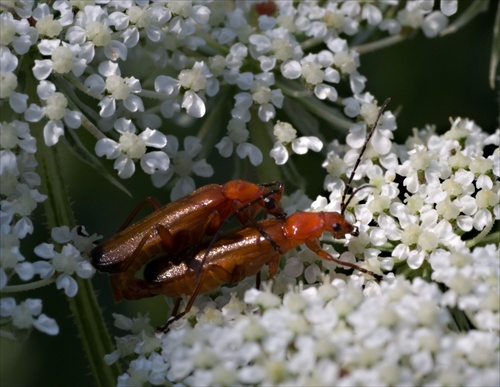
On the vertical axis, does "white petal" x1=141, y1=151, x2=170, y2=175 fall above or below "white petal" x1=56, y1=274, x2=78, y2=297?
above

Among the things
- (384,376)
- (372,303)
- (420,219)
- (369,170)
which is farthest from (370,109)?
(384,376)

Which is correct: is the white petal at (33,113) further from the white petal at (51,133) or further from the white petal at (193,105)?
the white petal at (193,105)

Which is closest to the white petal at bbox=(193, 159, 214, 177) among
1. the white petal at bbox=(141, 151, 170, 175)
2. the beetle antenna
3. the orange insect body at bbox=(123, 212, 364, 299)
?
the white petal at bbox=(141, 151, 170, 175)

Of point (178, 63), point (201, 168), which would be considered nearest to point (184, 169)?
point (201, 168)

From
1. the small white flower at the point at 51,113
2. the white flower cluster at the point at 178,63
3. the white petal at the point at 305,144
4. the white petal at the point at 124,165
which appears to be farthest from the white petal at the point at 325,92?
the small white flower at the point at 51,113

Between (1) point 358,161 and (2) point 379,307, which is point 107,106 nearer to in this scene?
(1) point 358,161

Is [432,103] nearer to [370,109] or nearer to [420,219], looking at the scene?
[370,109]

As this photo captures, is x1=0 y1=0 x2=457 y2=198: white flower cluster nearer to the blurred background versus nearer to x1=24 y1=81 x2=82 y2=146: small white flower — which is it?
x1=24 y1=81 x2=82 y2=146: small white flower
